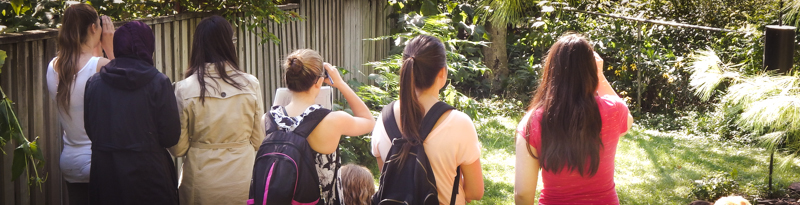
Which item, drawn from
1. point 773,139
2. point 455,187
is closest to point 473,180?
point 455,187

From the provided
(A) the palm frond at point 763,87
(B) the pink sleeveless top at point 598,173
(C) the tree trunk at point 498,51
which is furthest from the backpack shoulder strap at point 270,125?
(C) the tree trunk at point 498,51

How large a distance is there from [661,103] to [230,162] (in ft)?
23.2

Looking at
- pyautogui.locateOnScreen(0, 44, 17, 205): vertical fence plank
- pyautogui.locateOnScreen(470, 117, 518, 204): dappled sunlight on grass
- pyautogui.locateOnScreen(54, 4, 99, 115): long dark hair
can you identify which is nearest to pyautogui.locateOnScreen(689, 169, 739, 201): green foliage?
pyautogui.locateOnScreen(470, 117, 518, 204): dappled sunlight on grass

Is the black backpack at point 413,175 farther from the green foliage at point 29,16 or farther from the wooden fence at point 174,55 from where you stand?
the green foliage at point 29,16

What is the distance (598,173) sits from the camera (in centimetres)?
254

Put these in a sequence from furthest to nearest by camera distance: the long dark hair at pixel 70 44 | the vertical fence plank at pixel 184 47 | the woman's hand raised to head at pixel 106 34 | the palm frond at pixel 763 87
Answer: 1. the vertical fence plank at pixel 184 47
2. the palm frond at pixel 763 87
3. the woman's hand raised to head at pixel 106 34
4. the long dark hair at pixel 70 44

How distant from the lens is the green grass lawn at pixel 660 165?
524cm

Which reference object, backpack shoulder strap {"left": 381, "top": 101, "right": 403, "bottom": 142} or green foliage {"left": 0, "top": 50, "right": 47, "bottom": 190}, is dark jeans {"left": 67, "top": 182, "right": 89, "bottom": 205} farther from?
backpack shoulder strap {"left": 381, "top": 101, "right": 403, "bottom": 142}

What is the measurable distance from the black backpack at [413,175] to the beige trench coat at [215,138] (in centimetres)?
92

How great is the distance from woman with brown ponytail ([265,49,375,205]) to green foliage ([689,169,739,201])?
330cm

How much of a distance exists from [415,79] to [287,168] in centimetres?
60

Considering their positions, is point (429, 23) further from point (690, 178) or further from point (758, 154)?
point (758, 154)

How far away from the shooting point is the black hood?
2826 mm

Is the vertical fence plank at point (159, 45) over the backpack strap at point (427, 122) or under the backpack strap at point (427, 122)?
over
